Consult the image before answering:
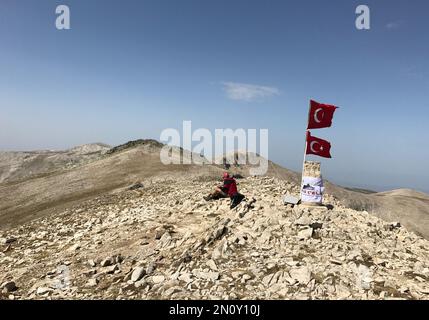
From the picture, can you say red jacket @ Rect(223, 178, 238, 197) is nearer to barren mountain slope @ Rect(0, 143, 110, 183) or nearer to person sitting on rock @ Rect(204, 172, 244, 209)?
person sitting on rock @ Rect(204, 172, 244, 209)

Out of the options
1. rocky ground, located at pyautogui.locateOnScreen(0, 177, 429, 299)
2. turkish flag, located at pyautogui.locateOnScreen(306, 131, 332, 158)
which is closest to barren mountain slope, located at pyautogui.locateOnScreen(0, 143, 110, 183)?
rocky ground, located at pyautogui.locateOnScreen(0, 177, 429, 299)

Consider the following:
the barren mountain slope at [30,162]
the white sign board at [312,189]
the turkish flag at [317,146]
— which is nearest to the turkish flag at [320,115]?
the turkish flag at [317,146]

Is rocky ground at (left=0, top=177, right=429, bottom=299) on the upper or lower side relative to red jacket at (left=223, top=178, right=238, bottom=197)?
lower

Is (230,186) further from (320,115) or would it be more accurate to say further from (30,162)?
(30,162)

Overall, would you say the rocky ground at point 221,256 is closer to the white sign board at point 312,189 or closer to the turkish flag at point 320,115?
the white sign board at point 312,189

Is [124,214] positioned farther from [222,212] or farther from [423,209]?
[423,209]
